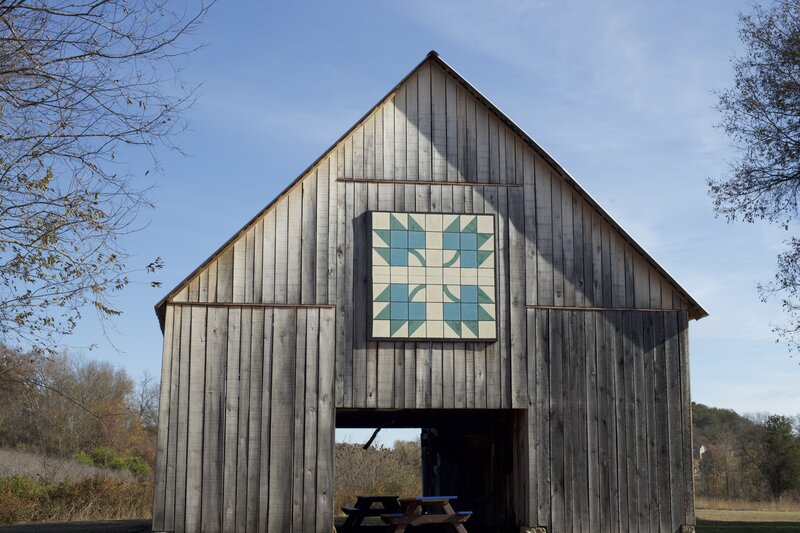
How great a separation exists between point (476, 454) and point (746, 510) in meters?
15.5

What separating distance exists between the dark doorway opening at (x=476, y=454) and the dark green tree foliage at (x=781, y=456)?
1721cm

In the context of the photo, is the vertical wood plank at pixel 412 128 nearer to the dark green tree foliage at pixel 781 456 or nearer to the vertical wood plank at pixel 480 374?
the vertical wood plank at pixel 480 374

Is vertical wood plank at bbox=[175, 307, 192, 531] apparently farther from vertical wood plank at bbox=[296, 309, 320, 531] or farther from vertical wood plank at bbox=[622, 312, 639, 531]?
vertical wood plank at bbox=[622, 312, 639, 531]

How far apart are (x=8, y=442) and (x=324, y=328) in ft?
107

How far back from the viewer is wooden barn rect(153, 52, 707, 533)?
1324 centimetres

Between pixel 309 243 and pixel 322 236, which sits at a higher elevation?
pixel 322 236

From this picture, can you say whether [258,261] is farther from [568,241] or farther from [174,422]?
[568,241]

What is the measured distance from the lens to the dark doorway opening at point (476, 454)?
14.7 meters

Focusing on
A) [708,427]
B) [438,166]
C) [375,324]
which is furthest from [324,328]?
[708,427]

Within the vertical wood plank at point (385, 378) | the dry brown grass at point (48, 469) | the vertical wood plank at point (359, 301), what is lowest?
the dry brown grass at point (48, 469)

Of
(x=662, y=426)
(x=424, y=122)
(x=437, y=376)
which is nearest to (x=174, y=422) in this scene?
(x=437, y=376)

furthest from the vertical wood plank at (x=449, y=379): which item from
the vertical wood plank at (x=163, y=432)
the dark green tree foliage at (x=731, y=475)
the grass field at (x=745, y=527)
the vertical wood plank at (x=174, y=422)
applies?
the dark green tree foliage at (x=731, y=475)

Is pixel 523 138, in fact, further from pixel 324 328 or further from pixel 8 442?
pixel 8 442

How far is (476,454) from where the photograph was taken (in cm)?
1880
